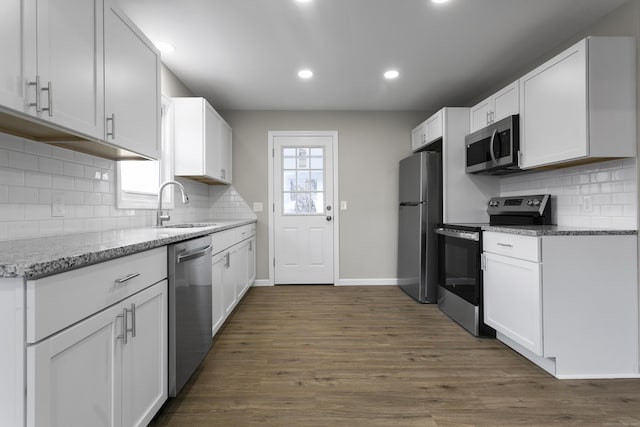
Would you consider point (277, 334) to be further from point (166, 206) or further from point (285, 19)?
point (285, 19)

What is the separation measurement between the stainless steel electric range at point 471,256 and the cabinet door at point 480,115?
743 mm

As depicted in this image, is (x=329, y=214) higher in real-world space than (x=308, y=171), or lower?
lower

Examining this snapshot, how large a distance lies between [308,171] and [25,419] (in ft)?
13.2

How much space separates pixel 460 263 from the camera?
3152mm

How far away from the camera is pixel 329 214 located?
15.4ft

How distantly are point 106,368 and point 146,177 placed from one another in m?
1.98

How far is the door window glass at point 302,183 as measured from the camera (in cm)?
470

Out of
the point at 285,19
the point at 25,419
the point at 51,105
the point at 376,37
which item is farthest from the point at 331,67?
the point at 25,419

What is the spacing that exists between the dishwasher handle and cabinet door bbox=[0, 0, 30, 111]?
909 millimetres

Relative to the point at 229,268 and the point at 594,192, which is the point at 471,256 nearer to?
the point at 594,192

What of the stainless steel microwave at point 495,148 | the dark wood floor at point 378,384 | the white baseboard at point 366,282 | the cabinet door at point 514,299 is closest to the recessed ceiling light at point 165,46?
the dark wood floor at point 378,384

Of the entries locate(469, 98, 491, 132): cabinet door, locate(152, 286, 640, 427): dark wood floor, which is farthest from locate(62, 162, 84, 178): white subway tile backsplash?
locate(469, 98, 491, 132): cabinet door

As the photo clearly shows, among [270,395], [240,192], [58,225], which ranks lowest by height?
[270,395]

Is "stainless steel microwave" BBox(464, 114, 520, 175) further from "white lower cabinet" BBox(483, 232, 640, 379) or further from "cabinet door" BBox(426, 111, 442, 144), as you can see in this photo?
"white lower cabinet" BBox(483, 232, 640, 379)
